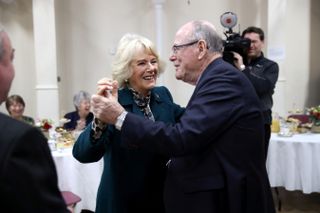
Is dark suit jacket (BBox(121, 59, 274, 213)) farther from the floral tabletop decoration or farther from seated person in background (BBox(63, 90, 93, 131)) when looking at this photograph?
seated person in background (BBox(63, 90, 93, 131))

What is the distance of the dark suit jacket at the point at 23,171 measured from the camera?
74cm

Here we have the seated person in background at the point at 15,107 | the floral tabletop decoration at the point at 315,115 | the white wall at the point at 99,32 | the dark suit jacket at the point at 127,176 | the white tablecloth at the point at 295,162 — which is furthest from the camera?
the white wall at the point at 99,32

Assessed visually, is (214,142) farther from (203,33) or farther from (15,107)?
(15,107)

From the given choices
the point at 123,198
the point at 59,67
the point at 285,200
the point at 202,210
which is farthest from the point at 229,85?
the point at 59,67

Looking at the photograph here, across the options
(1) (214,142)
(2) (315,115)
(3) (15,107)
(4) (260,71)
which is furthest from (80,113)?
(1) (214,142)

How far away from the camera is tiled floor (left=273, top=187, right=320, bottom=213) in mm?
3928

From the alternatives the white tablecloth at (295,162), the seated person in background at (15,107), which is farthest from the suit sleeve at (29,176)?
the seated person in background at (15,107)

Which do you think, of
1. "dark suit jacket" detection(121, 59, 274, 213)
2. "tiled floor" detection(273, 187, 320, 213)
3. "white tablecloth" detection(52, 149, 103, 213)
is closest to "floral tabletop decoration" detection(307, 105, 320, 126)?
"tiled floor" detection(273, 187, 320, 213)

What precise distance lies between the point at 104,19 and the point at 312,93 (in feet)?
11.3

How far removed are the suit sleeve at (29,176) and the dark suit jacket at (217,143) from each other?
23.3 inches

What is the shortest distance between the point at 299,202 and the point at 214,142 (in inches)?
126

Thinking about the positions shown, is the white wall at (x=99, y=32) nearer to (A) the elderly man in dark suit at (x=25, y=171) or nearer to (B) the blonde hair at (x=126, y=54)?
(B) the blonde hair at (x=126, y=54)

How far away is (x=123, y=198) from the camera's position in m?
1.67

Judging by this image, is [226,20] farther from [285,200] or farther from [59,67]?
[59,67]
